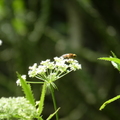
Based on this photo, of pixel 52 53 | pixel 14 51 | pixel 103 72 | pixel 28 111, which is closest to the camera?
pixel 28 111

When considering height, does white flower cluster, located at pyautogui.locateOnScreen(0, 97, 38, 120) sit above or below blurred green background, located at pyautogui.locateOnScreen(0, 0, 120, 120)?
below

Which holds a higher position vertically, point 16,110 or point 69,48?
point 69,48

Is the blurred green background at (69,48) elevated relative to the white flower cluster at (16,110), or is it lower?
elevated

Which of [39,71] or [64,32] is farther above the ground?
[64,32]

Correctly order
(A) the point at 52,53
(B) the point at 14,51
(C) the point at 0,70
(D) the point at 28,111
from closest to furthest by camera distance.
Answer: (D) the point at 28,111, (B) the point at 14,51, (A) the point at 52,53, (C) the point at 0,70

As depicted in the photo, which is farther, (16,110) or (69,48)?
(69,48)

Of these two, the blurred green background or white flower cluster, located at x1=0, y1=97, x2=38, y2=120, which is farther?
the blurred green background

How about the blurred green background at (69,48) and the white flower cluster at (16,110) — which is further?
the blurred green background at (69,48)

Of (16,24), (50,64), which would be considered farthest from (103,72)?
(50,64)

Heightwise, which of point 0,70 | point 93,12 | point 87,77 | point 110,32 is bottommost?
point 87,77

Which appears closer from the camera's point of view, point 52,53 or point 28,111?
point 28,111

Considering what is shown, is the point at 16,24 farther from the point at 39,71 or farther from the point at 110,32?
the point at 39,71
